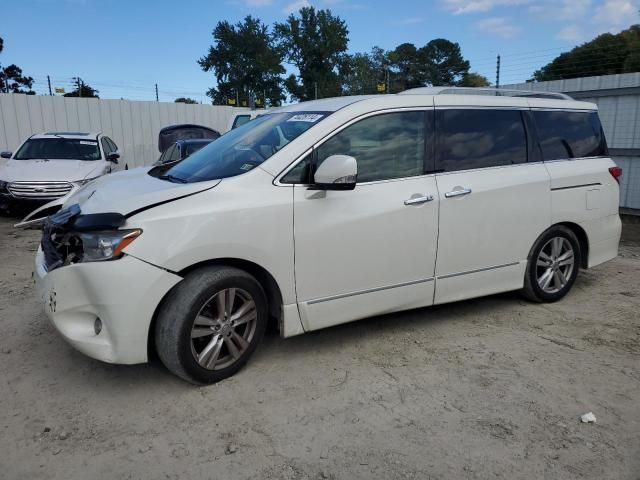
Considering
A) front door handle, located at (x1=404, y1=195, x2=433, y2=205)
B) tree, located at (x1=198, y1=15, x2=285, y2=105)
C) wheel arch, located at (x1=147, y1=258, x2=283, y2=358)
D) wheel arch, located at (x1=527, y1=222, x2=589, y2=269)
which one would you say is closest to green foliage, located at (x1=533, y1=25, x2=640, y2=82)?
wheel arch, located at (x1=527, y1=222, x2=589, y2=269)

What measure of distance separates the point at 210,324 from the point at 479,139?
2.65m

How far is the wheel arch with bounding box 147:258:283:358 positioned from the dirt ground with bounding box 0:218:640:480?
1.33ft

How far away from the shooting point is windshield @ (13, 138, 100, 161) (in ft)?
33.9

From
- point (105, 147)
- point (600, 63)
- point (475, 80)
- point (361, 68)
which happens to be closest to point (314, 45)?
point (361, 68)

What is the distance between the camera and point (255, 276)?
3545mm

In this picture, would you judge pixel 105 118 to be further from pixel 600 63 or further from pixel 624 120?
pixel 600 63

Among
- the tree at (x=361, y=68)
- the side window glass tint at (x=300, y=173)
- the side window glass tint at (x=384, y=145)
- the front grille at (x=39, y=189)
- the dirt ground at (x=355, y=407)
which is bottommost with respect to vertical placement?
the dirt ground at (x=355, y=407)

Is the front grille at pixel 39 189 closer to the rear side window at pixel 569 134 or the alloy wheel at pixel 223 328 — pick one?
the alloy wheel at pixel 223 328

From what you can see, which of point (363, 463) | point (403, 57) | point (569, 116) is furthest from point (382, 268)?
point (403, 57)

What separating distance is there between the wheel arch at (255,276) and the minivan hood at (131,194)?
17.5 inches

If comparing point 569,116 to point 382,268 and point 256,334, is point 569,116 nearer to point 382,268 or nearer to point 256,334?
point 382,268

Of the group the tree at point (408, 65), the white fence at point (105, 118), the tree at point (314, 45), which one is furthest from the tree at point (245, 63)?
the white fence at point (105, 118)

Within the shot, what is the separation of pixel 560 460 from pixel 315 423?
128 cm

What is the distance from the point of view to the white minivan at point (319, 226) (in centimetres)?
310
